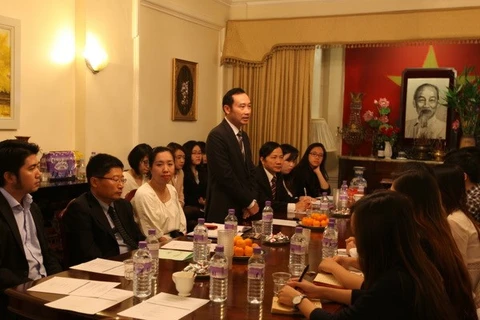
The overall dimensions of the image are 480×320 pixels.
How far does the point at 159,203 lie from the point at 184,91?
312cm

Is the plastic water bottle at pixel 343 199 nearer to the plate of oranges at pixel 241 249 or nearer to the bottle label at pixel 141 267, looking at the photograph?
the plate of oranges at pixel 241 249

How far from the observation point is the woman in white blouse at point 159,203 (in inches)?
133

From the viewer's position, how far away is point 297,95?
22.4ft

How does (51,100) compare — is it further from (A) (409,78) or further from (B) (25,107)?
(A) (409,78)

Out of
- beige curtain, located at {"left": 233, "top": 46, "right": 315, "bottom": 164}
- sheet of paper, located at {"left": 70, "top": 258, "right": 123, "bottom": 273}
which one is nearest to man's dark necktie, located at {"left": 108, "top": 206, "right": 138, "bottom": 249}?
sheet of paper, located at {"left": 70, "top": 258, "right": 123, "bottom": 273}

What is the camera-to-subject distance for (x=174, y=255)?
2.70 meters

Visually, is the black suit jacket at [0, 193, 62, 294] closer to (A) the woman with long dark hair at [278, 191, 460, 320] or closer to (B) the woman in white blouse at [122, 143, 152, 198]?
(A) the woman with long dark hair at [278, 191, 460, 320]

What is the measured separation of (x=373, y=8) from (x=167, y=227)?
13.9 ft

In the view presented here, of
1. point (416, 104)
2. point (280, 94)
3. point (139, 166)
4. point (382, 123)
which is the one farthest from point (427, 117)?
point (139, 166)

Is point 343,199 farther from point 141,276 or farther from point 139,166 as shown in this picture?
point 141,276

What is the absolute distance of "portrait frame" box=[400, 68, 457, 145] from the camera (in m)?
6.99

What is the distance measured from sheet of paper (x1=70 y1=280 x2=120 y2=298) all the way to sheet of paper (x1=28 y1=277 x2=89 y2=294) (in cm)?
3

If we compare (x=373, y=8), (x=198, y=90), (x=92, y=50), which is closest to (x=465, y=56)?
(x=373, y=8)

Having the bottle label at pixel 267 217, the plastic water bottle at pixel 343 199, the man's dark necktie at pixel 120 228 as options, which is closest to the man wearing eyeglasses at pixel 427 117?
the plastic water bottle at pixel 343 199
